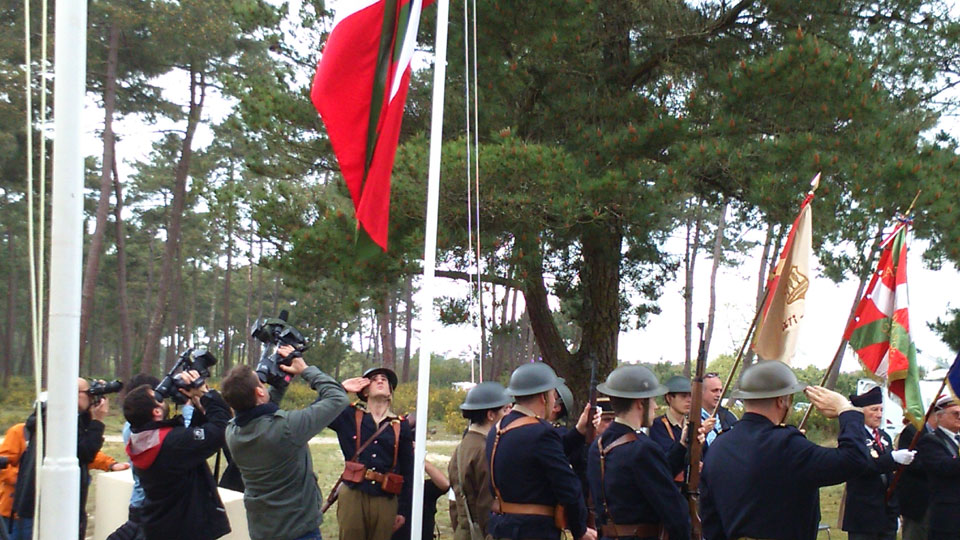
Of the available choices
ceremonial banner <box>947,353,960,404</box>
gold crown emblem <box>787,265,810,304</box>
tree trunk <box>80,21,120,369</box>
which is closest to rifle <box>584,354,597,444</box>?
gold crown emblem <box>787,265,810,304</box>

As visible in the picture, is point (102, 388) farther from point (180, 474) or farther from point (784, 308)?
point (784, 308)

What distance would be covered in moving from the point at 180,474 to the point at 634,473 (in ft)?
8.41

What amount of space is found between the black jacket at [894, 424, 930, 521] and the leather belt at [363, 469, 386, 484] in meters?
4.02

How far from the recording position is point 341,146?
5188 millimetres

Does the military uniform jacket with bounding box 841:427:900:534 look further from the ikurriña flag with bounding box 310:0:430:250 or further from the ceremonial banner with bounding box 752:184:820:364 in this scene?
the ikurriña flag with bounding box 310:0:430:250

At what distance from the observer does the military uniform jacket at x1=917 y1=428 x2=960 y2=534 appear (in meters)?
6.59

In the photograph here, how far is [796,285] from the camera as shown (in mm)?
5594

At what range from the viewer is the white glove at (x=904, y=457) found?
659cm

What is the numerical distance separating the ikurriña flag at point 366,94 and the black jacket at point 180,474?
4.79ft

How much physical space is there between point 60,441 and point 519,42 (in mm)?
8863

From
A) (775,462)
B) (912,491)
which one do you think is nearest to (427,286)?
(775,462)

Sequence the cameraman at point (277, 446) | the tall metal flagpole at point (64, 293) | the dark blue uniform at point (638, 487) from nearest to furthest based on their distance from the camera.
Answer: the tall metal flagpole at point (64, 293), the dark blue uniform at point (638, 487), the cameraman at point (277, 446)

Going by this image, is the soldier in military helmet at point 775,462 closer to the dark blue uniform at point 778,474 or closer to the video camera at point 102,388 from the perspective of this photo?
the dark blue uniform at point 778,474

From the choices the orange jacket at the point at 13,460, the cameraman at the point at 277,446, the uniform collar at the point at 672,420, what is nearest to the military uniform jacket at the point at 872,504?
the uniform collar at the point at 672,420
